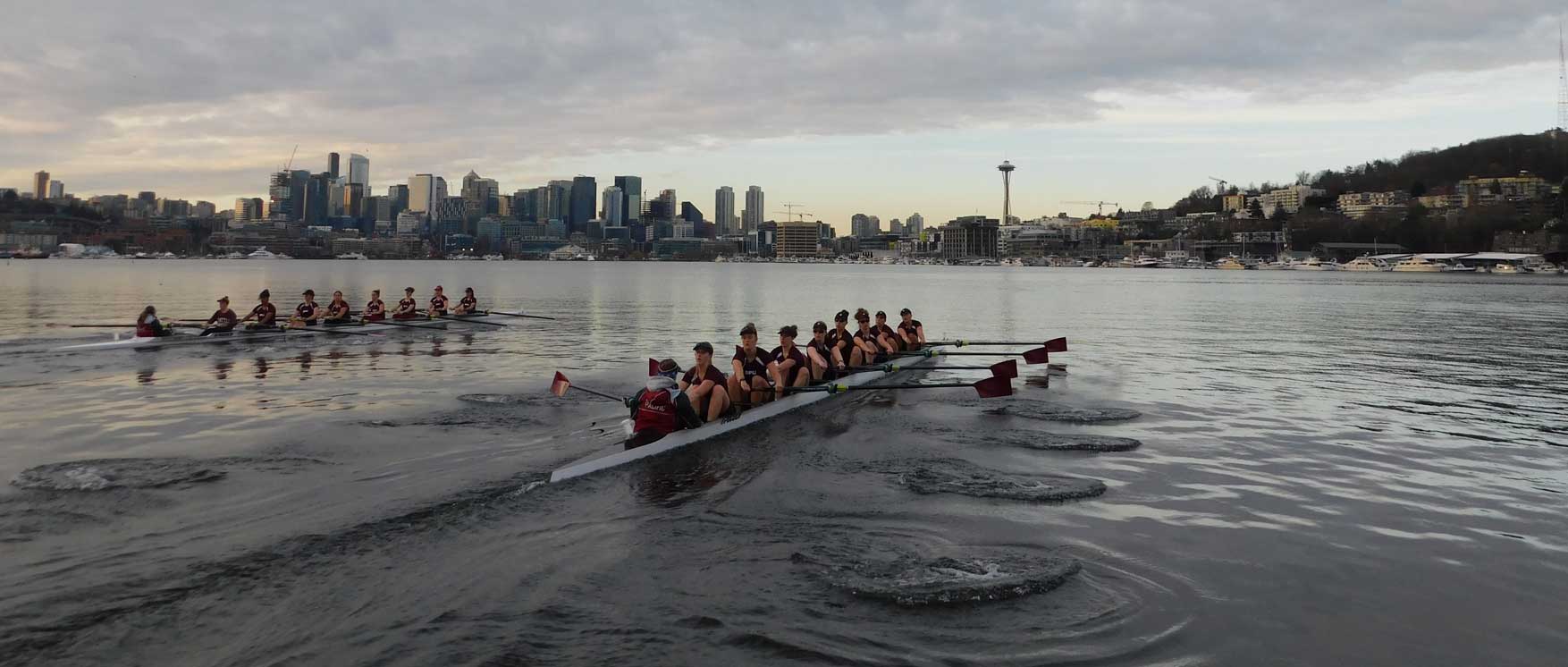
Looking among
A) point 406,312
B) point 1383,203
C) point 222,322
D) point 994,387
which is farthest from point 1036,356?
point 1383,203

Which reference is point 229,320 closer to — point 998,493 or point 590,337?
point 590,337

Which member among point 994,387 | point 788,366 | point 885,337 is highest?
→ point 885,337

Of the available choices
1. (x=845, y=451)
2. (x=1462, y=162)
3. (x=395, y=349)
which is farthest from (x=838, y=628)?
(x=1462, y=162)

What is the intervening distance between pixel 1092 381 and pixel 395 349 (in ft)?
60.8

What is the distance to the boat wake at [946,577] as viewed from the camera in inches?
277

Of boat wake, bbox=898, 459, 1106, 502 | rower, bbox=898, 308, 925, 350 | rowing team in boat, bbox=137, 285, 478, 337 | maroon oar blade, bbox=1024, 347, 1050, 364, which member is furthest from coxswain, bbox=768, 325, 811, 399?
rowing team in boat, bbox=137, 285, 478, 337

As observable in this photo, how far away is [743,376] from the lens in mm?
14203

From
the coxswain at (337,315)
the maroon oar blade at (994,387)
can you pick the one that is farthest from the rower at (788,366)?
the coxswain at (337,315)

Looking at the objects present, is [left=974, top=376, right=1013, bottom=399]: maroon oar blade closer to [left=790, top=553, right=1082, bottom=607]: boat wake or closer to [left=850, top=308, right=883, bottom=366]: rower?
[left=850, top=308, right=883, bottom=366]: rower

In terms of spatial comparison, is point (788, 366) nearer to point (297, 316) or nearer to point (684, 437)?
point (684, 437)

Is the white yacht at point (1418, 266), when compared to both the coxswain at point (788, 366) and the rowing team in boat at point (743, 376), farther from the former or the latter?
the coxswain at point (788, 366)

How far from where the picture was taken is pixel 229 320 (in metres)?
25.4

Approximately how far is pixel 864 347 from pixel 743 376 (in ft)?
19.8

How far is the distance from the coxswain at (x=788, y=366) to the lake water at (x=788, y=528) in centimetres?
60
